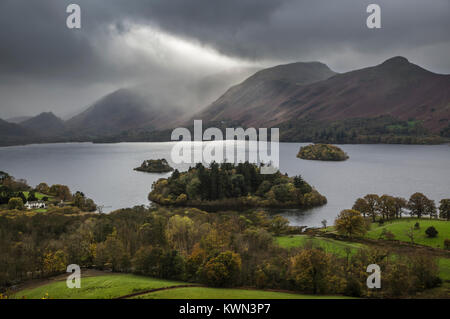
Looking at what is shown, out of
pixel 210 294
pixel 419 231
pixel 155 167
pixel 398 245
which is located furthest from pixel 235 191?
pixel 155 167

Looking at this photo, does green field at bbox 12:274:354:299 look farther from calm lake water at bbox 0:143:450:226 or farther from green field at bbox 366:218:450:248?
calm lake water at bbox 0:143:450:226

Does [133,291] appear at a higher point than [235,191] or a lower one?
lower

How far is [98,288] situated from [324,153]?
105m

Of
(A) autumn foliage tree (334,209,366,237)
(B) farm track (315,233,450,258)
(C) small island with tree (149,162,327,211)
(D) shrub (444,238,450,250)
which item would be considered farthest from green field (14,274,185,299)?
(C) small island with tree (149,162,327,211)

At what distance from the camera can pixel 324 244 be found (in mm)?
31328

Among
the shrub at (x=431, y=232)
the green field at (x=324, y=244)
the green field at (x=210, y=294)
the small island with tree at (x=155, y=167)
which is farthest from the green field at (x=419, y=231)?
the small island with tree at (x=155, y=167)

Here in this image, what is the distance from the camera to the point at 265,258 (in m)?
25.2

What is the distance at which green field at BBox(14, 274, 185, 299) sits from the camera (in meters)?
18.3

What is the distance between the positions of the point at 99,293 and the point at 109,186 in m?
62.8

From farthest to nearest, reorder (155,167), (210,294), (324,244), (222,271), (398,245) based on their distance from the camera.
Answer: (155,167) → (398,245) → (324,244) → (222,271) → (210,294)

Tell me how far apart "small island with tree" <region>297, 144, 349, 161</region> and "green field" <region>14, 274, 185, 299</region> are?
327 ft

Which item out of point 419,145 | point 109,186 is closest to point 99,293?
point 109,186

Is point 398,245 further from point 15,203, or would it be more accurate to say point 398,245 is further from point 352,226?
point 15,203
